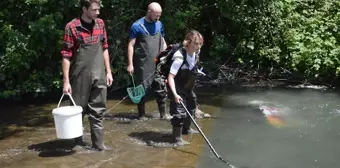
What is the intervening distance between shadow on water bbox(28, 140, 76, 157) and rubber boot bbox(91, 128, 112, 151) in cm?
27

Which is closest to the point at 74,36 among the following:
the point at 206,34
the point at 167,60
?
the point at 167,60

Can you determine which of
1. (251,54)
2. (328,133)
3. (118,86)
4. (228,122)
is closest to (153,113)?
(228,122)

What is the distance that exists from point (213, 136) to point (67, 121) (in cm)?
206

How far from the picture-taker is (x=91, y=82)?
17.7 ft

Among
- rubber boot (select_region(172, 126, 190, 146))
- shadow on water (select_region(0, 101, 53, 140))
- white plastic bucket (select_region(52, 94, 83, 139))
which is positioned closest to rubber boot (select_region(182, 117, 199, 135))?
rubber boot (select_region(172, 126, 190, 146))

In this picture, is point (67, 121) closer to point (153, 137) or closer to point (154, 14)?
point (153, 137)

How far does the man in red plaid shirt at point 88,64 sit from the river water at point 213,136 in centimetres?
52

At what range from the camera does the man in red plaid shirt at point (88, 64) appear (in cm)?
518

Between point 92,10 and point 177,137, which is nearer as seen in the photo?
point 92,10

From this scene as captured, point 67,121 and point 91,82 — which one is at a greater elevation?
point 91,82

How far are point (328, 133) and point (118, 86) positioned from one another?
164 inches

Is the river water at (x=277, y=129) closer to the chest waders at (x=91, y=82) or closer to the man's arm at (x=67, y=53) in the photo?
the chest waders at (x=91, y=82)

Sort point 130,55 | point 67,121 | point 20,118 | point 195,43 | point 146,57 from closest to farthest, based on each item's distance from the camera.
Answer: point 67,121 < point 195,43 < point 130,55 < point 146,57 < point 20,118

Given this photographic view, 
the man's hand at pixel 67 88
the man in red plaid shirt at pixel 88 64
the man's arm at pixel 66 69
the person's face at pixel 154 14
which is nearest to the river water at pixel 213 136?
the man in red plaid shirt at pixel 88 64
